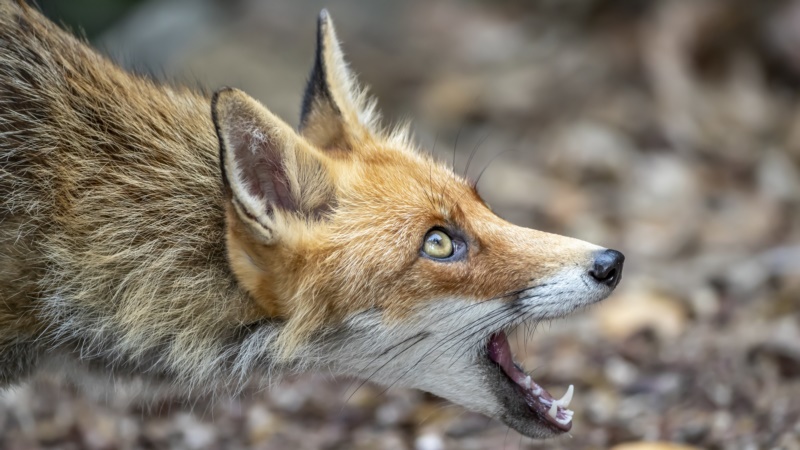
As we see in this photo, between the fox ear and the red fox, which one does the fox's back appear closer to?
the red fox

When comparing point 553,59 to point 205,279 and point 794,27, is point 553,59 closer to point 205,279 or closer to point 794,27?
point 794,27

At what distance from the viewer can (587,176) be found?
10891 millimetres

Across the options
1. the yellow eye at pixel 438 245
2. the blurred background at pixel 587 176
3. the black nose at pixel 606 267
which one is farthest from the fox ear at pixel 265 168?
the blurred background at pixel 587 176

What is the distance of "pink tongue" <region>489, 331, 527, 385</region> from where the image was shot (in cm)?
498

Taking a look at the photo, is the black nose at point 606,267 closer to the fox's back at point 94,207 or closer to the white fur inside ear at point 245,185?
the white fur inside ear at point 245,185

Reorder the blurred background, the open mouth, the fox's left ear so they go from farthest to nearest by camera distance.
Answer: the blurred background
the fox's left ear
the open mouth

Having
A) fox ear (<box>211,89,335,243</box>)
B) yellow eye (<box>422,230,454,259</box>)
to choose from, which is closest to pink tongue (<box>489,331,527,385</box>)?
yellow eye (<box>422,230,454,259</box>)

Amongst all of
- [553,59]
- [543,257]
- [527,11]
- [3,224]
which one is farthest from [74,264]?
[527,11]

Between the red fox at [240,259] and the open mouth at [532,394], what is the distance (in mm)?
11

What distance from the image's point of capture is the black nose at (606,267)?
4.63 meters

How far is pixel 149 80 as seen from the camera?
17.6 feet

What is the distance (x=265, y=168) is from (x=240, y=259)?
0.48m

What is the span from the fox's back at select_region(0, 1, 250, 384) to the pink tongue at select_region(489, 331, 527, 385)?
143 cm

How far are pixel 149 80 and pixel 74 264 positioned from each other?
125cm
